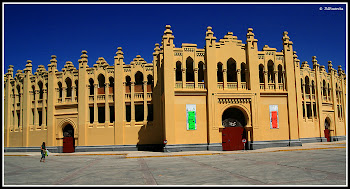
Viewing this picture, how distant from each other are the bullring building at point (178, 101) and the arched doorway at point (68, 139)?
11 cm

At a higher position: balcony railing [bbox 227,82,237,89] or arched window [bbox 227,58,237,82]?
arched window [bbox 227,58,237,82]

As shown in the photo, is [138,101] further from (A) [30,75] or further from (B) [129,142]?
(A) [30,75]

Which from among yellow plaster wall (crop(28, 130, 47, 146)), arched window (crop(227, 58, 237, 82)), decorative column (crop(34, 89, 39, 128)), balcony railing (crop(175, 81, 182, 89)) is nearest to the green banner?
balcony railing (crop(175, 81, 182, 89))

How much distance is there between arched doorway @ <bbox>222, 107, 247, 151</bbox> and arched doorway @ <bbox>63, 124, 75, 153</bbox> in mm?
17283

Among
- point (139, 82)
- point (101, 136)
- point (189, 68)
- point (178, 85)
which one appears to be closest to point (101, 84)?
point (139, 82)

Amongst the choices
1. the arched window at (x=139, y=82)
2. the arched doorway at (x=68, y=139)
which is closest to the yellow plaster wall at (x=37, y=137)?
the arched doorway at (x=68, y=139)

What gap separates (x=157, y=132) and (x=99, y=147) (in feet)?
21.7

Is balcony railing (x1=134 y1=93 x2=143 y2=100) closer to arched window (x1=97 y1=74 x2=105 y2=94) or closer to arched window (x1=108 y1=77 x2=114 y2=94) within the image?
arched window (x1=108 y1=77 x2=114 y2=94)

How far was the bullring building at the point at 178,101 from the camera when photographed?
89.8 feet

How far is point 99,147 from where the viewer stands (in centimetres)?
3120

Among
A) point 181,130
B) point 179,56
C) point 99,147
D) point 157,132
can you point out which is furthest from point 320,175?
point 99,147

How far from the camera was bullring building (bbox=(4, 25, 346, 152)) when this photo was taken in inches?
1078

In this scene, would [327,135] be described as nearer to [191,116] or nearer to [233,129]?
[233,129]

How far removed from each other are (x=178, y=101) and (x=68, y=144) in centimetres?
1452
